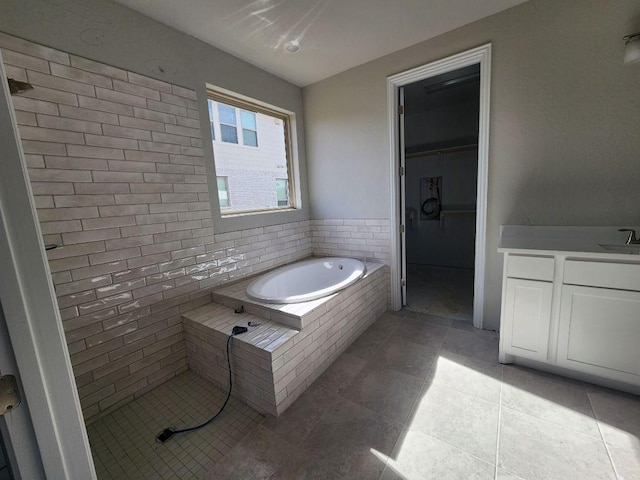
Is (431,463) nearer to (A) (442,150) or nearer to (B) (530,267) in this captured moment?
(B) (530,267)

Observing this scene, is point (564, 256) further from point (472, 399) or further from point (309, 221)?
point (309, 221)

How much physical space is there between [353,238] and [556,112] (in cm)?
203

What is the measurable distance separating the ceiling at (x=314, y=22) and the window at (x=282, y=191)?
3.99 ft

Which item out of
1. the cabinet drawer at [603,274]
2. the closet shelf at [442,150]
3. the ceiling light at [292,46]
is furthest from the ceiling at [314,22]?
the closet shelf at [442,150]

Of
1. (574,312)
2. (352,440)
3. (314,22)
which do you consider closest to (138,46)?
(314,22)

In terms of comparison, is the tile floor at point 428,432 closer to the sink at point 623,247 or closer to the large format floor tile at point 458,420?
the large format floor tile at point 458,420

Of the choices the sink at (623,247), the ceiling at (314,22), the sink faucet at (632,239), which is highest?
the ceiling at (314,22)

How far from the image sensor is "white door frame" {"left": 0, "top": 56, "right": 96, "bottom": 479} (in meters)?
0.51

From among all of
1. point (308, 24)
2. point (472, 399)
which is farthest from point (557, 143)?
point (308, 24)

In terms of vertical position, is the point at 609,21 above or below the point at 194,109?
above

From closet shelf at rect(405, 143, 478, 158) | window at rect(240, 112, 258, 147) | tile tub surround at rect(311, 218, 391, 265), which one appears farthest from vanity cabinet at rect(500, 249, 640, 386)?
closet shelf at rect(405, 143, 478, 158)

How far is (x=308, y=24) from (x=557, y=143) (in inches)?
82.9

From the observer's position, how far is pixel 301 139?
10.9ft

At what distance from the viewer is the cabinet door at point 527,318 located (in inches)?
71.0
